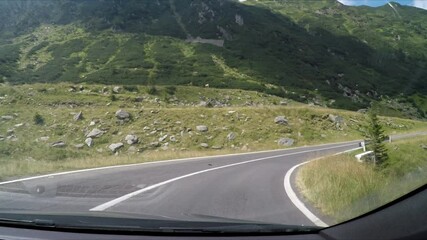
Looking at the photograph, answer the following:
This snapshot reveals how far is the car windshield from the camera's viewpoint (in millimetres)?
6910

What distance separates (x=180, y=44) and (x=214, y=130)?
83046mm

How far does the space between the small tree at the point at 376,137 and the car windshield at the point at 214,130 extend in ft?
0.18

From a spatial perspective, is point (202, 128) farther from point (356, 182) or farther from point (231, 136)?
point (356, 182)

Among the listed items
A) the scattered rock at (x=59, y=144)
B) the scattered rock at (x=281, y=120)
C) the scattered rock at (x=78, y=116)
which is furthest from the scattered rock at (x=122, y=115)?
the scattered rock at (x=281, y=120)

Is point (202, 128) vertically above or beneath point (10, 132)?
beneath

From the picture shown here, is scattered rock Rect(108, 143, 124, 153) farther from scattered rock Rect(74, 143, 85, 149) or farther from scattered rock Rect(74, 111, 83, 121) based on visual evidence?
scattered rock Rect(74, 111, 83, 121)

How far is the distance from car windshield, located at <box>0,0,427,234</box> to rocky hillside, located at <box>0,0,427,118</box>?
24.7 inches

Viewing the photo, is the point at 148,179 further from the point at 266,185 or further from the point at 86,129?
the point at 86,129

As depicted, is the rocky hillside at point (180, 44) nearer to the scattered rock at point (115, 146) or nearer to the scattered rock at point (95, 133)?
the scattered rock at point (115, 146)

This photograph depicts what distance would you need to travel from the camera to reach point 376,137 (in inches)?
430

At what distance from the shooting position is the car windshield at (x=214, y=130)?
22.7 feet

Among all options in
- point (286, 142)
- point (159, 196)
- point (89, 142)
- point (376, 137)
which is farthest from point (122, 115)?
point (159, 196)

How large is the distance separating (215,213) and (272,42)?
11669 cm

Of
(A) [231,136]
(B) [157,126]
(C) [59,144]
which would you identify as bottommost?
(C) [59,144]
